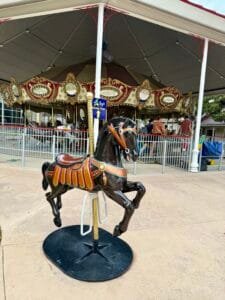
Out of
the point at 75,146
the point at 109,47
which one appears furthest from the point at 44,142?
the point at 109,47

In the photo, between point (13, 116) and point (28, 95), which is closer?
point (28, 95)

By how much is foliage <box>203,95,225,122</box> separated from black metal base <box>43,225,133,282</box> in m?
25.6

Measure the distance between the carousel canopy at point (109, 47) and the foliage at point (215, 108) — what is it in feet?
37.4

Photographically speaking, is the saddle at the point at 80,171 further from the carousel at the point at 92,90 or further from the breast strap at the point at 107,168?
the carousel at the point at 92,90

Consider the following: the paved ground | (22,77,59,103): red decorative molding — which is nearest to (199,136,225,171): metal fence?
the paved ground

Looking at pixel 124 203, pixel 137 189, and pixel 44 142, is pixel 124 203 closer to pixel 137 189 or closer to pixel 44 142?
pixel 137 189

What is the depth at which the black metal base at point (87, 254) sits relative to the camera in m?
2.28

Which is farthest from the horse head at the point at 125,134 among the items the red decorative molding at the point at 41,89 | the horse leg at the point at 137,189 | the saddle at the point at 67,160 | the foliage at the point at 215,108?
the foliage at the point at 215,108

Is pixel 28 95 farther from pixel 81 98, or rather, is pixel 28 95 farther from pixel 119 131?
pixel 119 131

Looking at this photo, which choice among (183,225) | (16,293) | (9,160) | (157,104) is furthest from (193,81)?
(16,293)

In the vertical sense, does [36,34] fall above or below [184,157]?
above

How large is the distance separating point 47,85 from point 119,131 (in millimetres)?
8025

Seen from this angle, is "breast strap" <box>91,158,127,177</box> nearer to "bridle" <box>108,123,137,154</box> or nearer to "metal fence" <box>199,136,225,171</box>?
"bridle" <box>108,123,137,154</box>

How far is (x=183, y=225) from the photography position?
3.54 m
